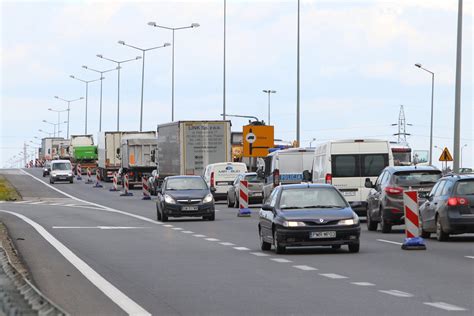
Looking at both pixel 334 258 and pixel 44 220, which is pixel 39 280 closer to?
pixel 334 258

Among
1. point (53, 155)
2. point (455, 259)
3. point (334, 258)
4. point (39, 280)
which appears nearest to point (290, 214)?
point (334, 258)

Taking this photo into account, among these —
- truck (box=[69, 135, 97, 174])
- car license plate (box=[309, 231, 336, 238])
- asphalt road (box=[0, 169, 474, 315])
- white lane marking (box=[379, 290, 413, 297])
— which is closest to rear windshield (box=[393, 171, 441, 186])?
asphalt road (box=[0, 169, 474, 315])

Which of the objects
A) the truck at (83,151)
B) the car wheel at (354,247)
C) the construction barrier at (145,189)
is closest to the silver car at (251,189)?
the construction barrier at (145,189)

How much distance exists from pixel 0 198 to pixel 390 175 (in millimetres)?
38623

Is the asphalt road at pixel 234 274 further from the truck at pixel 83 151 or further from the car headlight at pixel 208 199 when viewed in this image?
the truck at pixel 83 151

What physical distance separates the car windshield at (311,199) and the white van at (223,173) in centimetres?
3302

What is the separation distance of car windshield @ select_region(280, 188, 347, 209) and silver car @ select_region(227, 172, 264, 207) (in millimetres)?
28478

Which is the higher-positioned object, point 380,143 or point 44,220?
point 380,143

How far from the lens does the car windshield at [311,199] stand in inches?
957

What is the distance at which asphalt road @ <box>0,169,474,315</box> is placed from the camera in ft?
46.5

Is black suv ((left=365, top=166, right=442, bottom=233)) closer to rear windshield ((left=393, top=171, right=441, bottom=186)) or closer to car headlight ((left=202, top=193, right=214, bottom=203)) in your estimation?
rear windshield ((left=393, top=171, right=441, bottom=186))

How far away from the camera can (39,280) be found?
17656mm

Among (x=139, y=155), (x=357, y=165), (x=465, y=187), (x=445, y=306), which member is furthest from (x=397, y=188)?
(x=139, y=155)

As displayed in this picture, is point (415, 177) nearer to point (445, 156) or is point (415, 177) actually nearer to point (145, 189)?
point (445, 156)
